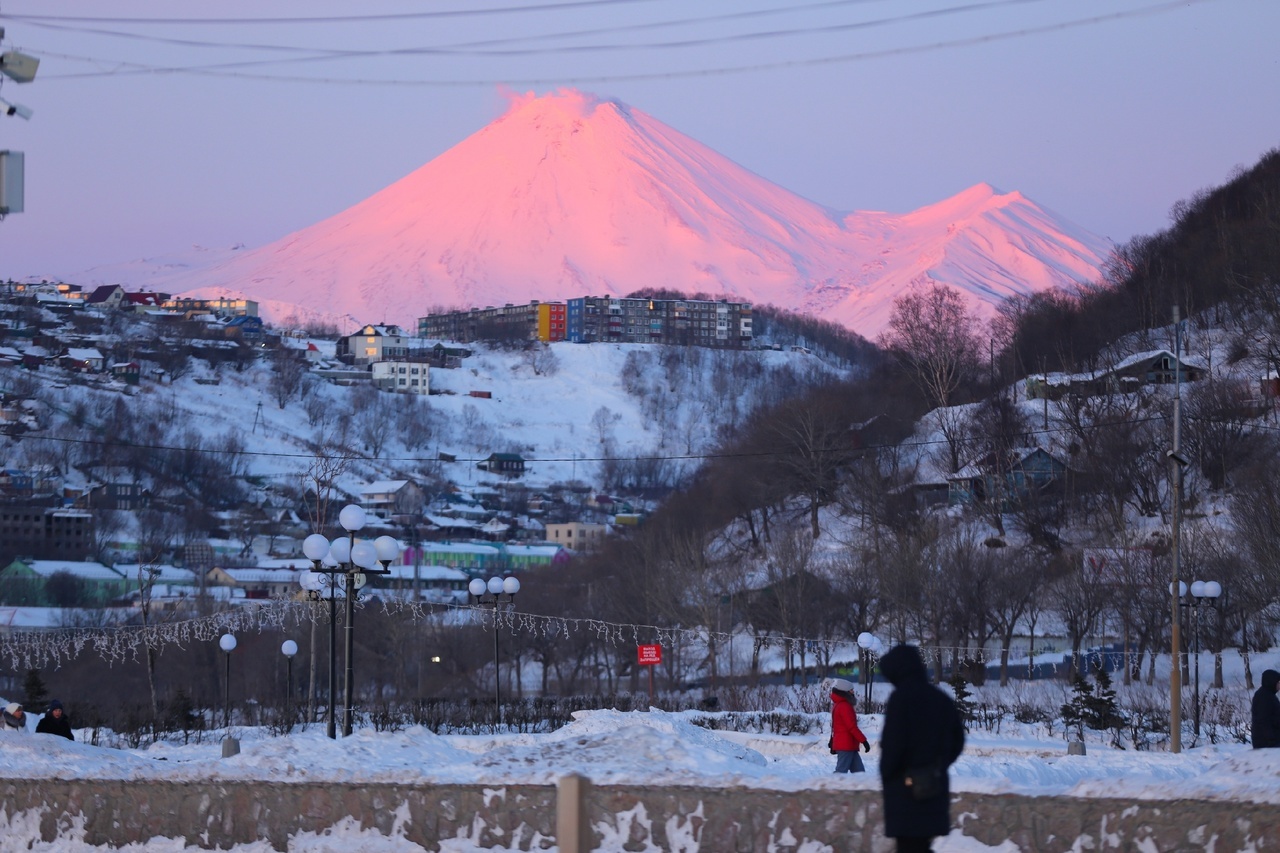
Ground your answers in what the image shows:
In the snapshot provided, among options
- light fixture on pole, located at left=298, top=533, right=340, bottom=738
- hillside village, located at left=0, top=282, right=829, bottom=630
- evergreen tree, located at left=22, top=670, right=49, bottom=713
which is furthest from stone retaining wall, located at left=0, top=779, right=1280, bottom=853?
hillside village, located at left=0, top=282, right=829, bottom=630

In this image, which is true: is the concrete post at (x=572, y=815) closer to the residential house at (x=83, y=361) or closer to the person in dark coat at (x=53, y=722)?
the person in dark coat at (x=53, y=722)

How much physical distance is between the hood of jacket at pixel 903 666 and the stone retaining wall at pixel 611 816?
4.96 feet

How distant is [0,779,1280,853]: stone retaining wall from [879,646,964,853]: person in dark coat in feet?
4.00

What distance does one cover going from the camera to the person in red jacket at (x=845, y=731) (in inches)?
491

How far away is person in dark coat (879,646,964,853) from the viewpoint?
20.3 ft

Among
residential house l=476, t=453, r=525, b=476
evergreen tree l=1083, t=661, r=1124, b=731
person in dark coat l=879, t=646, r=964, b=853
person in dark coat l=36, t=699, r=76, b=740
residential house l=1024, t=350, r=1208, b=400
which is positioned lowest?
evergreen tree l=1083, t=661, r=1124, b=731

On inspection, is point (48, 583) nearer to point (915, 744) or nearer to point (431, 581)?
point (431, 581)

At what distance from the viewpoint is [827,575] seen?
53594mm

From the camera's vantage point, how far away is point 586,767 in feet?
31.8

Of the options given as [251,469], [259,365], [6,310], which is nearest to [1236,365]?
[251,469]

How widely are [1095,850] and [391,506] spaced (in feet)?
429

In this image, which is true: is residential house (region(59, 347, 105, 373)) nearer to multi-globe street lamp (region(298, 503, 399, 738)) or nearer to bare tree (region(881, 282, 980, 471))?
bare tree (region(881, 282, 980, 471))

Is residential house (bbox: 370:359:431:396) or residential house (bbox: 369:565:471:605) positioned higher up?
residential house (bbox: 370:359:431:396)

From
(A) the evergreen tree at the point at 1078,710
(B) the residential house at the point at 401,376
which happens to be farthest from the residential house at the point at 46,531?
(A) the evergreen tree at the point at 1078,710
